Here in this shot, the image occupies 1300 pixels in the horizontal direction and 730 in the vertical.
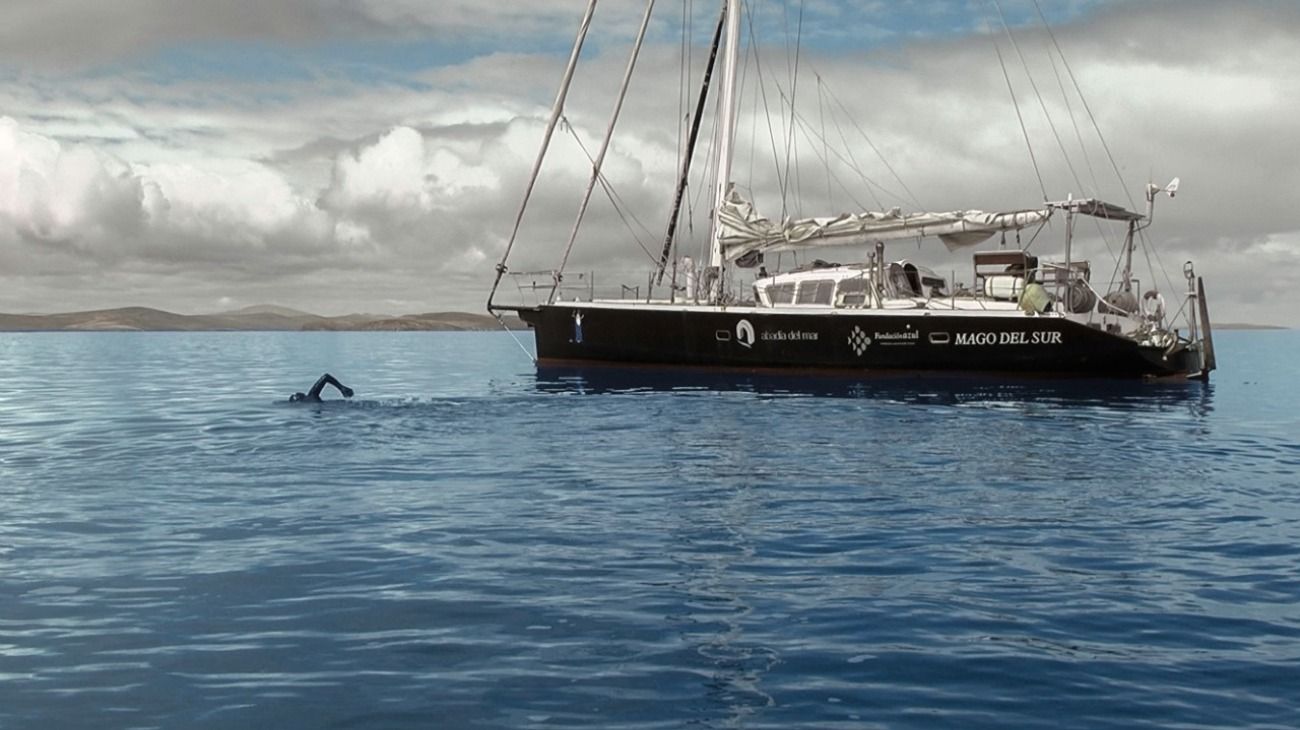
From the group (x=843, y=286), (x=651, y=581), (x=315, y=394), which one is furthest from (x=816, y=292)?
(x=651, y=581)

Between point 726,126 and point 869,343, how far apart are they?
865 centimetres

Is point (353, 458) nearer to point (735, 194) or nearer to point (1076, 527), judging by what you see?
point (1076, 527)

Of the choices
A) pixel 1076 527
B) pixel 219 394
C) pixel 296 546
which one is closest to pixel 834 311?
pixel 219 394

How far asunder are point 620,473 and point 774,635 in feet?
23.8

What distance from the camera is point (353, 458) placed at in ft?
51.4

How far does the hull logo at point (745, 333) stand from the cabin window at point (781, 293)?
1012mm

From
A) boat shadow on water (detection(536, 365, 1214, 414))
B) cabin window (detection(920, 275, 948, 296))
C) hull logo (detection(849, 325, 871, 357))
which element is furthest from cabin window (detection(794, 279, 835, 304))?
cabin window (detection(920, 275, 948, 296))

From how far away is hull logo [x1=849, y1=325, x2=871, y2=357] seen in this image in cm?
3064

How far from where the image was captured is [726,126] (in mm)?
34469

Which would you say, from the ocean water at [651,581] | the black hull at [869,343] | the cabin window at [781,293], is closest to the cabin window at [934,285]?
the black hull at [869,343]

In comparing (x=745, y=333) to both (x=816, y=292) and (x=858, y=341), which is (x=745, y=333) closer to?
(x=816, y=292)

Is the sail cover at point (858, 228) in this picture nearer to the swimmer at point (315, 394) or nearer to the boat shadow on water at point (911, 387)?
the boat shadow on water at point (911, 387)

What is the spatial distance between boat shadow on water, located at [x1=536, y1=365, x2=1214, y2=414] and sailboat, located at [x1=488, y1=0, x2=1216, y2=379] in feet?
0.96

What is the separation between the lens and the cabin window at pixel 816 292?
3184cm
